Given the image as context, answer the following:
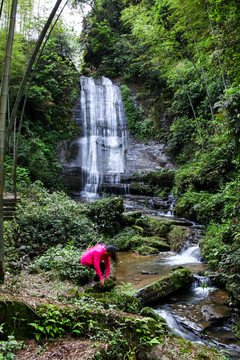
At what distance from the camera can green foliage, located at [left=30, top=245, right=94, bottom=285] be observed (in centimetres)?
418

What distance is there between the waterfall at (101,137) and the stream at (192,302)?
28.1ft

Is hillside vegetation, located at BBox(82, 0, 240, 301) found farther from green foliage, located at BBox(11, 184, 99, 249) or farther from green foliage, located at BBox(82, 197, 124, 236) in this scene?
green foliage, located at BBox(11, 184, 99, 249)

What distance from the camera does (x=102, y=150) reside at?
61.1ft

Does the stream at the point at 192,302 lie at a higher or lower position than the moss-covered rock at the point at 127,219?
lower

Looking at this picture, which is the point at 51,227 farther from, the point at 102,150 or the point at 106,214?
the point at 102,150

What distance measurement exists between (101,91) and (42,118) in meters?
7.70

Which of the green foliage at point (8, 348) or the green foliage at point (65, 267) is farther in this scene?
the green foliage at point (65, 267)

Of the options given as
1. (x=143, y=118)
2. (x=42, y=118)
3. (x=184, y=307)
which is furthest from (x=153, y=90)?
(x=184, y=307)

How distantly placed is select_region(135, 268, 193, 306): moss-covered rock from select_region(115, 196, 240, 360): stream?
0.13 metres

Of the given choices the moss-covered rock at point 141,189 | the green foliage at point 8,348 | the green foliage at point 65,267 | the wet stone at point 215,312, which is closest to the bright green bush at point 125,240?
the green foliage at point 65,267

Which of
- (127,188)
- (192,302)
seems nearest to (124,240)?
(192,302)

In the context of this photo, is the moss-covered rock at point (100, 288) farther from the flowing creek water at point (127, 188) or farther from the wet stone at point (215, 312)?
the wet stone at point (215, 312)

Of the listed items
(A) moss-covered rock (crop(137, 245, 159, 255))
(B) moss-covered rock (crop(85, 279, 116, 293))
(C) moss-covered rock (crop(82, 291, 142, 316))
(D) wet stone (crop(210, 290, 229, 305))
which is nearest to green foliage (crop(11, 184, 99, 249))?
(A) moss-covered rock (crop(137, 245, 159, 255))

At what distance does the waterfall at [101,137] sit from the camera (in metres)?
16.2
